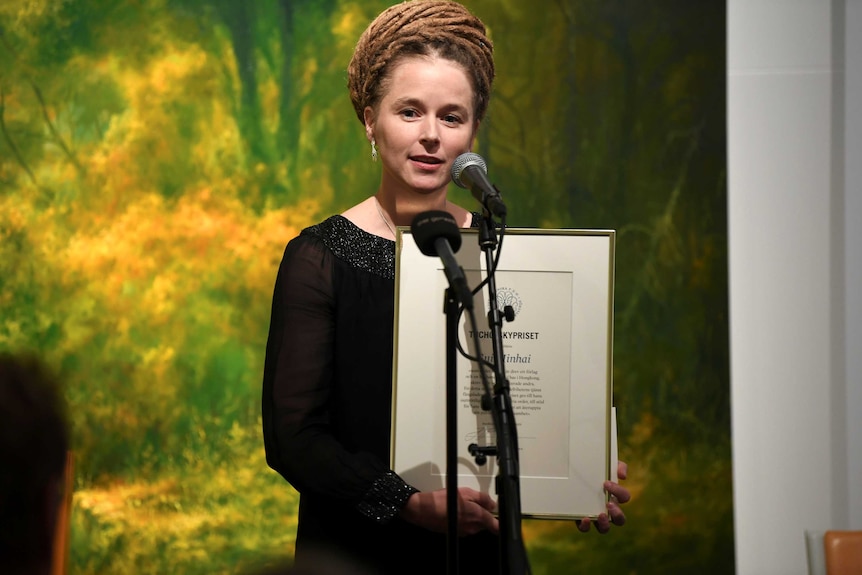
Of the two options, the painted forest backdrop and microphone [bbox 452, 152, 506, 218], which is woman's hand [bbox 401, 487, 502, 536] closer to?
microphone [bbox 452, 152, 506, 218]

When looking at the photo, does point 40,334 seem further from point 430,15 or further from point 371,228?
point 430,15

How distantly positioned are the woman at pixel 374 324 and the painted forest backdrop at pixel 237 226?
0.71m

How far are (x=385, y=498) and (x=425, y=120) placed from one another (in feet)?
3.63

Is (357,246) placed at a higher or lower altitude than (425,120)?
lower

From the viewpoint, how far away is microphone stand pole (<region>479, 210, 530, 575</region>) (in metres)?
1.75

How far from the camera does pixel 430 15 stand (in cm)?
284

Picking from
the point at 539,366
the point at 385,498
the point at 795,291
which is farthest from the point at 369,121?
the point at 795,291

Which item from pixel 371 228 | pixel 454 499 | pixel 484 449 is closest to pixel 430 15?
pixel 371 228

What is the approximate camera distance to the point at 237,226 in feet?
11.5

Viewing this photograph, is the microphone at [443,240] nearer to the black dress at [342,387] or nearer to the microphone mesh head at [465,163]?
the microphone mesh head at [465,163]

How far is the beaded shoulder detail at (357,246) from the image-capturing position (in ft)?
8.75

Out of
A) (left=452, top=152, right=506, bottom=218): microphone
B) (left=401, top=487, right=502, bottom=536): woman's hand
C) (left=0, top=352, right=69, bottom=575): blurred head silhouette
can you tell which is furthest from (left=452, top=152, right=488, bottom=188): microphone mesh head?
(left=0, top=352, right=69, bottom=575): blurred head silhouette

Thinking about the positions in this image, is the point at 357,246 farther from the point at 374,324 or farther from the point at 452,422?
the point at 452,422

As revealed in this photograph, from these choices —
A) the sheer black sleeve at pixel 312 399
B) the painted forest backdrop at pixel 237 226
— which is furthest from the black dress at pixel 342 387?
the painted forest backdrop at pixel 237 226
